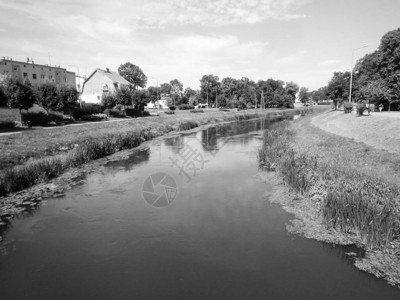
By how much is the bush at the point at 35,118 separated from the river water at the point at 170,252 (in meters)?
24.1

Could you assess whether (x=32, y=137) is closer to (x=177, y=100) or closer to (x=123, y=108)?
(x=123, y=108)

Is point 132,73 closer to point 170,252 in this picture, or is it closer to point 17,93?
point 17,93

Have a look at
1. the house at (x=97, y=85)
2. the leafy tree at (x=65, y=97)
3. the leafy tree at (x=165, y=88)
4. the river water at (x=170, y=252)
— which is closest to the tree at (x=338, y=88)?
the house at (x=97, y=85)

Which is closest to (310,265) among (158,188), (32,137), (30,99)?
(158,188)

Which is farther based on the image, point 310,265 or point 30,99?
point 30,99

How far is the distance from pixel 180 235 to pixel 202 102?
121695 millimetres

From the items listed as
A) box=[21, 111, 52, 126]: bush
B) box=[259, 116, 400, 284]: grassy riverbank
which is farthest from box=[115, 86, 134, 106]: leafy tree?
box=[259, 116, 400, 284]: grassy riverbank

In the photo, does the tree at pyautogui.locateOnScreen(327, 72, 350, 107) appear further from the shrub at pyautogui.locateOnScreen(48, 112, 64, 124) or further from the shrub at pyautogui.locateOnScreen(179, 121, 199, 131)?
the shrub at pyautogui.locateOnScreen(48, 112, 64, 124)

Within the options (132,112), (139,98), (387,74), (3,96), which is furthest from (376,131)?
(139,98)

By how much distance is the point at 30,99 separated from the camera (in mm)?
35875

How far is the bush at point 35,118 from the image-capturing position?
3509 centimetres

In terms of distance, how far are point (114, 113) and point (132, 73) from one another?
7515cm

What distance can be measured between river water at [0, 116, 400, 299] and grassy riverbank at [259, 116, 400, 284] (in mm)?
1080
